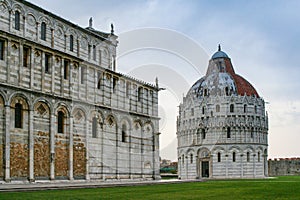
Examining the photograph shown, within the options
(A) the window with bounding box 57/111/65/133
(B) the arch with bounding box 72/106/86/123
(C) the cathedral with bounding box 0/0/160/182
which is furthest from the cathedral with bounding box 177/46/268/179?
(A) the window with bounding box 57/111/65/133

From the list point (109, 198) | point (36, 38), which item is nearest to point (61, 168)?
point (36, 38)

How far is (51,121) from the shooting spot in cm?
3706

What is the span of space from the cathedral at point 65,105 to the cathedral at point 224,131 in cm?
4830

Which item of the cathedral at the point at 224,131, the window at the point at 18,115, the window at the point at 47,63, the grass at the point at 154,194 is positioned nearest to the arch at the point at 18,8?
the window at the point at 47,63

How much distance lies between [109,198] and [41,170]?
1684 centimetres

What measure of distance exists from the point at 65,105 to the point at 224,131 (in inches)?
2505

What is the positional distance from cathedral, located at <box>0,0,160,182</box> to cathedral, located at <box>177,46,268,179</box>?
4830 centimetres

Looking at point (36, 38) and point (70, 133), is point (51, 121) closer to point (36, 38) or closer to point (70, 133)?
point (70, 133)

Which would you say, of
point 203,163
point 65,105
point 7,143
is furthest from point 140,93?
point 203,163

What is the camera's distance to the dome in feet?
332

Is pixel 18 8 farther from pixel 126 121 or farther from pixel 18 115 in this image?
pixel 126 121

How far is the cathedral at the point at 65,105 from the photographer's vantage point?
34.1 meters

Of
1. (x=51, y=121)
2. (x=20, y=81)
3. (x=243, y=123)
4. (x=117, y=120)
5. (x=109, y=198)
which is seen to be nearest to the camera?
(x=109, y=198)

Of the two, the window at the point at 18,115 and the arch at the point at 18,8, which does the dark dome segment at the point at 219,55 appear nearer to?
the arch at the point at 18,8
